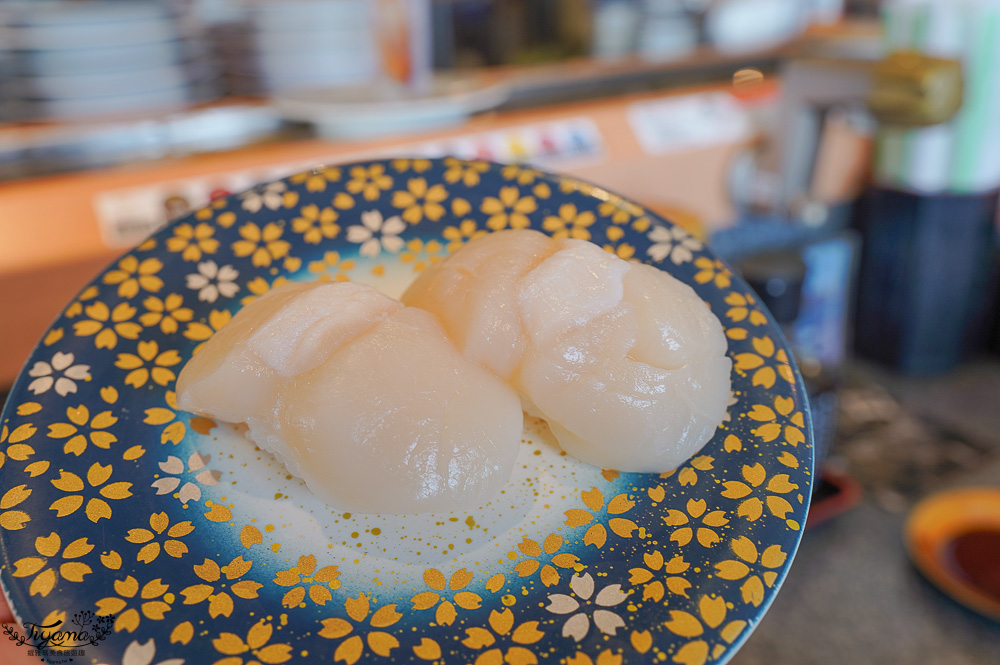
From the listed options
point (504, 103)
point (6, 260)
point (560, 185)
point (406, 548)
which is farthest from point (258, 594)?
Answer: point (504, 103)

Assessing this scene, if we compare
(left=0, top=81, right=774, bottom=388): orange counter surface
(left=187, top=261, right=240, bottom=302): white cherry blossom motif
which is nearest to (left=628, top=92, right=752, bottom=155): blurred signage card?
(left=0, top=81, right=774, bottom=388): orange counter surface

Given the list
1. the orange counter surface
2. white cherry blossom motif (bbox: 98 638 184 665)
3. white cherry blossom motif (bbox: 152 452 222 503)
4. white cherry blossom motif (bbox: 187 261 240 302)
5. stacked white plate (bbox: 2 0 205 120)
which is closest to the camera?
white cherry blossom motif (bbox: 98 638 184 665)

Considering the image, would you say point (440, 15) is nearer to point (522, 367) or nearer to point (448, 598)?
point (522, 367)

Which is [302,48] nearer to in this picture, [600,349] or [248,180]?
[248,180]

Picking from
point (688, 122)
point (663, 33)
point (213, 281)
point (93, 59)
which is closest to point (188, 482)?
point (213, 281)

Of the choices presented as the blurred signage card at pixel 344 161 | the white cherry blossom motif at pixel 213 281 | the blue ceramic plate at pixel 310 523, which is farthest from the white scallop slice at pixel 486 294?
the blurred signage card at pixel 344 161

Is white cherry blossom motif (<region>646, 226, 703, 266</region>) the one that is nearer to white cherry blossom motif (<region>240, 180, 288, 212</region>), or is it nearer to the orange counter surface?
white cherry blossom motif (<region>240, 180, 288, 212</region>)

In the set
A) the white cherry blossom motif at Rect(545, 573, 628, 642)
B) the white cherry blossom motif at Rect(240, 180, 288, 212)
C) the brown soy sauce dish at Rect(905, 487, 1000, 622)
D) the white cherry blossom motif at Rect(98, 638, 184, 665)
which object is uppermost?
the white cherry blossom motif at Rect(240, 180, 288, 212)
